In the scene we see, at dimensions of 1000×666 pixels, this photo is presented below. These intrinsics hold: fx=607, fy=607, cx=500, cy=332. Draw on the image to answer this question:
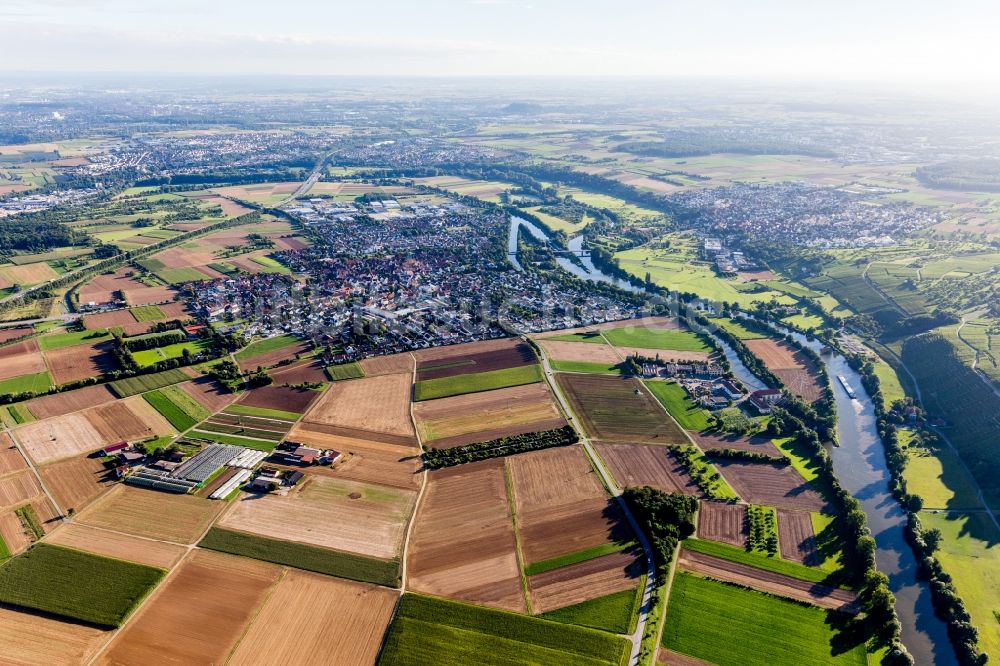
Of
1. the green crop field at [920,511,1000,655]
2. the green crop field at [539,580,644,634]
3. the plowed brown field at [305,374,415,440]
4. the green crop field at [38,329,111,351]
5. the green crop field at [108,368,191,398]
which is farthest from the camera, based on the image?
the green crop field at [38,329,111,351]

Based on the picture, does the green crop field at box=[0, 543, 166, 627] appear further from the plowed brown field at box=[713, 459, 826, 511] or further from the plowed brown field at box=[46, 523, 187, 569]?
the plowed brown field at box=[713, 459, 826, 511]

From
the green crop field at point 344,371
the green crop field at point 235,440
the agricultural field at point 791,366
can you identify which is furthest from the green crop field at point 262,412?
the agricultural field at point 791,366

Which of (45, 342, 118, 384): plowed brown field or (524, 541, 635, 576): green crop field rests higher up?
(45, 342, 118, 384): plowed brown field

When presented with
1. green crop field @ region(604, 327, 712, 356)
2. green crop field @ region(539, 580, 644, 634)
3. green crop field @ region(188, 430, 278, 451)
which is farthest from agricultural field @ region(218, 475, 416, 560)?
green crop field @ region(604, 327, 712, 356)

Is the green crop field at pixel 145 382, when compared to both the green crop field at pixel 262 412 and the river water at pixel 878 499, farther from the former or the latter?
the river water at pixel 878 499

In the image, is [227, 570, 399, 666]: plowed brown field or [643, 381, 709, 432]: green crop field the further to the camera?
[643, 381, 709, 432]: green crop field

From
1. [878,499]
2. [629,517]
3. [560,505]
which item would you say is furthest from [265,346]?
[878,499]

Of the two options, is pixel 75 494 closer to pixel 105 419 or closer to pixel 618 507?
pixel 105 419

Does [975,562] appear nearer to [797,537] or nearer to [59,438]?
[797,537]
